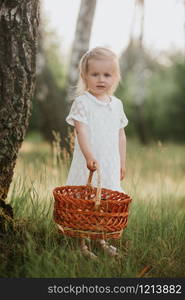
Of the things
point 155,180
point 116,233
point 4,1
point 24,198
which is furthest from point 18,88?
point 155,180

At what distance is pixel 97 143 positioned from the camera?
3.85m

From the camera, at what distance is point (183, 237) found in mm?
3943

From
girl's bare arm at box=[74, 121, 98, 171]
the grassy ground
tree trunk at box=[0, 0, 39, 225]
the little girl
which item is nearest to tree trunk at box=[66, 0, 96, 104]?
the grassy ground

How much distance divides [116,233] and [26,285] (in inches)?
28.0

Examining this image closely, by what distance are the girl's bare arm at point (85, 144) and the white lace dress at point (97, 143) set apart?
63mm

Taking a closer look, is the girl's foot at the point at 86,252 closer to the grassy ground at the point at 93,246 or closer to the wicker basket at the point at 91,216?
the grassy ground at the point at 93,246

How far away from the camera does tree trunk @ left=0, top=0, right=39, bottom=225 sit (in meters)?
3.42

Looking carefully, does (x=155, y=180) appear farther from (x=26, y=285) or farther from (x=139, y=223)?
(x=26, y=285)

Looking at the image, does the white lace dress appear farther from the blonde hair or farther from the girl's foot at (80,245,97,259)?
the girl's foot at (80,245,97,259)

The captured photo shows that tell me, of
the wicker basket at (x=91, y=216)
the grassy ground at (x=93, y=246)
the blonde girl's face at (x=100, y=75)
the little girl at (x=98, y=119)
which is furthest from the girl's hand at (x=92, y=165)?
the blonde girl's face at (x=100, y=75)

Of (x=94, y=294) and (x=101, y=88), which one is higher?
(x=101, y=88)

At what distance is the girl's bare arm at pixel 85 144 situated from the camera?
3.46 meters

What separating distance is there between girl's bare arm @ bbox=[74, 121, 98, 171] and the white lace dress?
0.06 metres

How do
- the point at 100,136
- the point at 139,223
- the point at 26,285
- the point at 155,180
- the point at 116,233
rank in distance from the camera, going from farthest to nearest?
the point at 155,180 < the point at 139,223 < the point at 100,136 < the point at 116,233 < the point at 26,285
